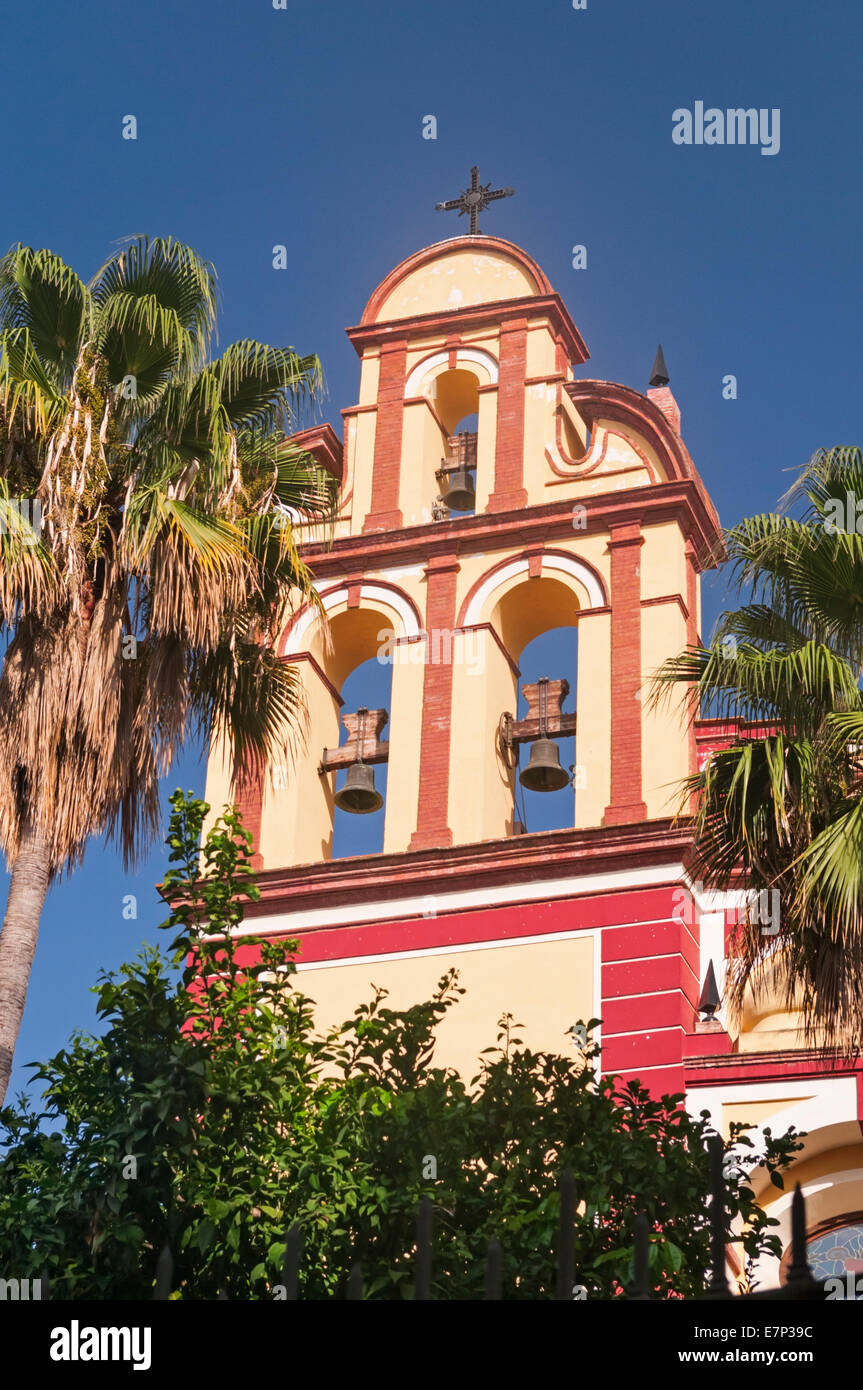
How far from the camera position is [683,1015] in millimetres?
18047

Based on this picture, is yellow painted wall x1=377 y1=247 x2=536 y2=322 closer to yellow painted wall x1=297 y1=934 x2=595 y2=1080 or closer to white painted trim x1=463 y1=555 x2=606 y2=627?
white painted trim x1=463 y1=555 x2=606 y2=627

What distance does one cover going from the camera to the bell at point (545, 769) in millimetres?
20000

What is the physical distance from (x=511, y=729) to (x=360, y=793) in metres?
1.72

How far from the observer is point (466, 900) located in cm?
1916

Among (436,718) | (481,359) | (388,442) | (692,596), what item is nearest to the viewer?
(436,718)

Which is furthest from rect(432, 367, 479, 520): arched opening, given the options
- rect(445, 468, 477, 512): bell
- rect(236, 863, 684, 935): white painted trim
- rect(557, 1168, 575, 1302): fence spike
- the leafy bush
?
rect(557, 1168, 575, 1302): fence spike

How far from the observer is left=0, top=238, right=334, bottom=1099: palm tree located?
45.1 ft

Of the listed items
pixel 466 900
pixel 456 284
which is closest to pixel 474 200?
pixel 456 284

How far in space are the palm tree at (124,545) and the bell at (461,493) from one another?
6191 mm

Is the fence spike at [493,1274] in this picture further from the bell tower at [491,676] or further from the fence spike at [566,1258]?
the bell tower at [491,676]

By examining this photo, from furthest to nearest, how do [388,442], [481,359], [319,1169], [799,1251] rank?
[481,359] < [388,442] < [319,1169] < [799,1251]

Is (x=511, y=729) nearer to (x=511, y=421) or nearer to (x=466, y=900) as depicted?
(x=466, y=900)

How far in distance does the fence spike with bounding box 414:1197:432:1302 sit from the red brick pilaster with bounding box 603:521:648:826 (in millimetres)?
13272

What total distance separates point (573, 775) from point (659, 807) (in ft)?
3.89
